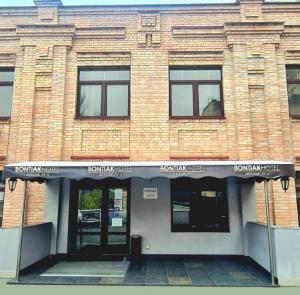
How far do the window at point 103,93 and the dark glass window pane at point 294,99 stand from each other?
17.0ft

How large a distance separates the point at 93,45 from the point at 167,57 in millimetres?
2450

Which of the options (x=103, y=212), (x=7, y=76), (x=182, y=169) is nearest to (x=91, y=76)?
(x=7, y=76)

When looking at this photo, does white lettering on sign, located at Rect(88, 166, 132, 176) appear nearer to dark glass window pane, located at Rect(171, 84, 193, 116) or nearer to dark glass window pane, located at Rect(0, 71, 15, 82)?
dark glass window pane, located at Rect(171, 84, 193, 116)

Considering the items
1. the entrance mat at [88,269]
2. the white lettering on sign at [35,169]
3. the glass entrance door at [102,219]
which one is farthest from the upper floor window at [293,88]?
the white lettering on sign at [35,169]

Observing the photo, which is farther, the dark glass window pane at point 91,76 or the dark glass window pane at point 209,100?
the dark glass window pane at point 91,76

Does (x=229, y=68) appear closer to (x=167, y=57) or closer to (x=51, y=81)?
(x=167, y=57)

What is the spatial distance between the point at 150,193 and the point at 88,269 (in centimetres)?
274

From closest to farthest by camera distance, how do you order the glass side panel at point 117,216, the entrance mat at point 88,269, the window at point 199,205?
1. the entrance mat at point 88,269
2. the window at point 199,205
3. the glass side panel at point 117,216

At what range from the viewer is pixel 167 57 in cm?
1015

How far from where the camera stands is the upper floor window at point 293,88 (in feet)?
33.0

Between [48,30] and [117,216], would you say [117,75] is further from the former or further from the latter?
[117,216]

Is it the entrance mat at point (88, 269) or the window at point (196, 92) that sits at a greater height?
the window at point (196, 92)

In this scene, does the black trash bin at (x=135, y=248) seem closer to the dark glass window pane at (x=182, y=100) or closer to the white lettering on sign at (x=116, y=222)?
the white lettering on sign at (x=116, y=222)

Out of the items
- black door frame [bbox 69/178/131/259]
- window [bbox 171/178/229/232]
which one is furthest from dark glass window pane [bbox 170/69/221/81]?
black door frame [bbox 69/178/131/259]
